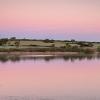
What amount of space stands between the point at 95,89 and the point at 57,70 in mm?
2964

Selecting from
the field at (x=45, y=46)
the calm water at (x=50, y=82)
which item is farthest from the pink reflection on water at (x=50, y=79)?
the field at (x=45, y=46)

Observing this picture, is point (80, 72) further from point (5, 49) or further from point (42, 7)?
point (5, 49)

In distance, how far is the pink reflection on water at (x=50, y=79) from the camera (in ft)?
25.9

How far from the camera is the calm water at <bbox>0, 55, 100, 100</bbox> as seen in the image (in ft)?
24.5

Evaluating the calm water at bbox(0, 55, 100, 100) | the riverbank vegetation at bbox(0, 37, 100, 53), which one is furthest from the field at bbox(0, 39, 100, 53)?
the calm water at bbox(0, 55, 100, 100)

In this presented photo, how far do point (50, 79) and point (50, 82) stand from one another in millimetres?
345

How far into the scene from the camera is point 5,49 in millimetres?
14445

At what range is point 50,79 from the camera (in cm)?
926

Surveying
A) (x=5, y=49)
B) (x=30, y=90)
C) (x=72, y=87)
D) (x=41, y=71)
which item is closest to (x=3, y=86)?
(x=30, y=90)

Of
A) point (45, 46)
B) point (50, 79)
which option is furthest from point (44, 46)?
point (50, 79)

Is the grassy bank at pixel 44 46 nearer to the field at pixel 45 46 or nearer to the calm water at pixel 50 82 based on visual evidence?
the field at pixel 45 46

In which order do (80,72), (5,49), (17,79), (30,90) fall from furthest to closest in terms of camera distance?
(5,49), (80,72), (17,79), (30,90)

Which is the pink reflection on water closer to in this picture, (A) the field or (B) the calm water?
(B) the calm water

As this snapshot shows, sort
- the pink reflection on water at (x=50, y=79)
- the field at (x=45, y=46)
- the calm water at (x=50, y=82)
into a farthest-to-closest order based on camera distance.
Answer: the field at (x=45, y=46)
the pink reflection on water at (x=50, y=79)
the calm water at (x=50, y=82)
